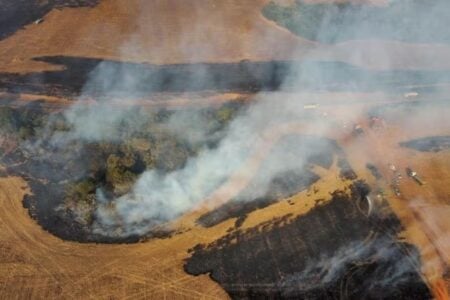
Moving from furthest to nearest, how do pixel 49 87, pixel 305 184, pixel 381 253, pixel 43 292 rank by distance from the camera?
pixel 49 87, pixel 305 184, pixel 381 253, pixel 43 292

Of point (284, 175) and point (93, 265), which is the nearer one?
point (93, 265)

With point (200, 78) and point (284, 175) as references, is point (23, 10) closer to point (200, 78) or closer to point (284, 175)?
point (200, 78)

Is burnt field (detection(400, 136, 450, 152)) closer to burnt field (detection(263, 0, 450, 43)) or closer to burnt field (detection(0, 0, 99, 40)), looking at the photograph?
burnt field (detection(263, 0, 450, 43))

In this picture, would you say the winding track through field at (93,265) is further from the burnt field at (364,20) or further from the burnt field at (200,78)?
the burnt field at (364,20)

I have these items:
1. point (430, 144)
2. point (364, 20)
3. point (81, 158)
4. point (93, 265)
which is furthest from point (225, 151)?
point (364, 20)

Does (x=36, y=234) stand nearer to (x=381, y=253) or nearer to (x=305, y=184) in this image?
(x=305, y=184)

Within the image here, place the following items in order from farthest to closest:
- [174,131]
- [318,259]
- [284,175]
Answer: [174,131]
[284,175]
[318,259]

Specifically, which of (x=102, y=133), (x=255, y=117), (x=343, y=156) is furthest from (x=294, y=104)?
(x=102, y=133)
